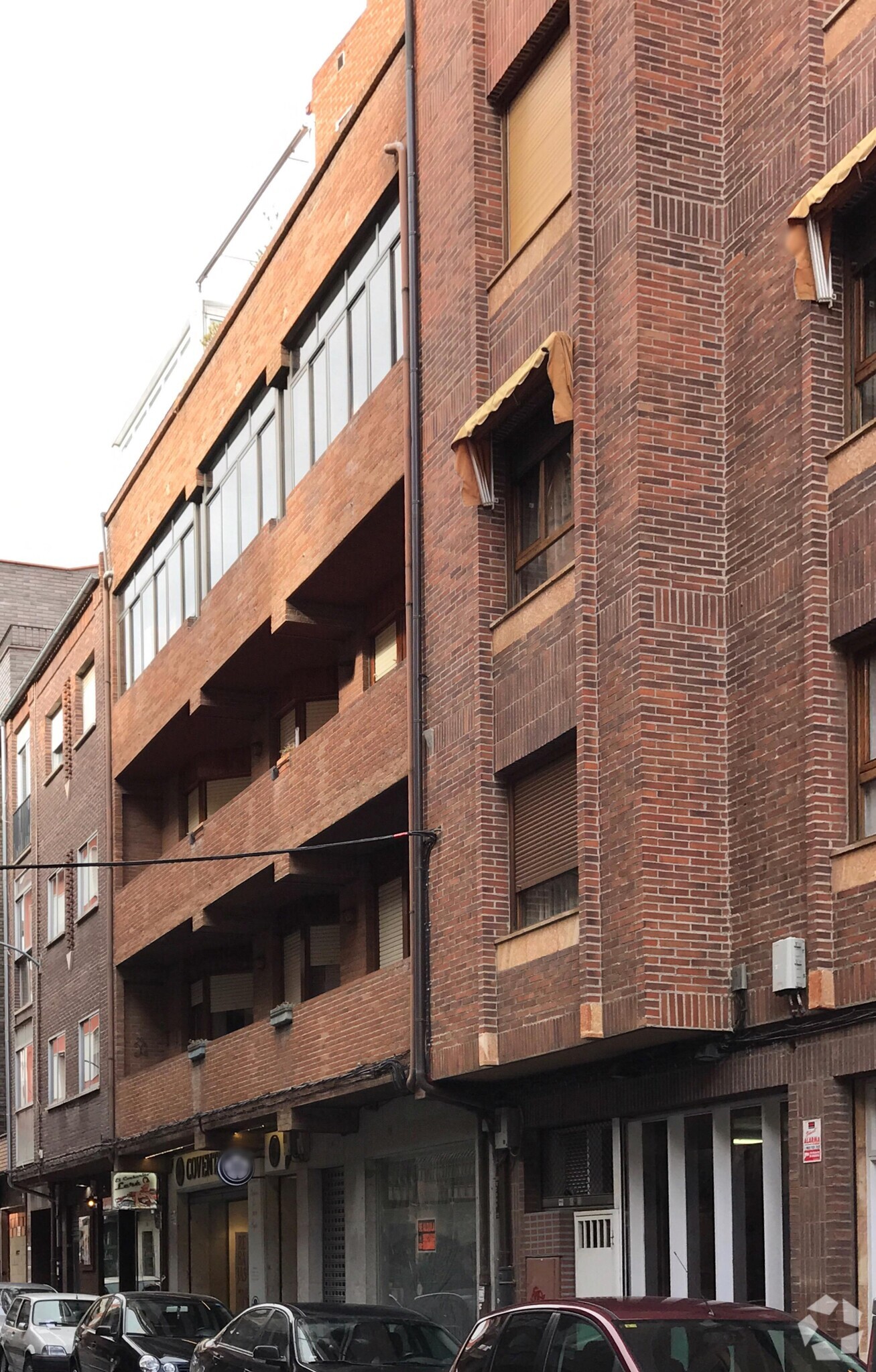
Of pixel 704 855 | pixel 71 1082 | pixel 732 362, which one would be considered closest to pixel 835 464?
pixel 732 362

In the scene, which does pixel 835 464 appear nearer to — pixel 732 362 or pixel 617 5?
pixel 732 362

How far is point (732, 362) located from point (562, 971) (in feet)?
16.8

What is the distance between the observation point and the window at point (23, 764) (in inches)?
1674

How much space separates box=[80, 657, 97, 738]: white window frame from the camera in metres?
35.4

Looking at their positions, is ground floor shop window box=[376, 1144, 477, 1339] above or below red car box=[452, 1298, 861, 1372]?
below

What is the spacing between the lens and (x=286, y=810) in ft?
78.0

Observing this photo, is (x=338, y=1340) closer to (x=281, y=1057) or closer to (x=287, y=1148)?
(x=281, y=1057)

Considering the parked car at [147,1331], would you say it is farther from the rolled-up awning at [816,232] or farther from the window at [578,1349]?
the rolled-up awning at [816,232]

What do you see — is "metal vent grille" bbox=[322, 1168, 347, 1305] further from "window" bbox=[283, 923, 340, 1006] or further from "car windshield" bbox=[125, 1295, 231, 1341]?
"car windshield" bbox=[125, 1295, 231, 1341]

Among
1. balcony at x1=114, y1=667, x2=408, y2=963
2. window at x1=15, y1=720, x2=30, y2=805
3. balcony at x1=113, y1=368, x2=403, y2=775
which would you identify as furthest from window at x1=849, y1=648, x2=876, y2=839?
window at x1=15, y1=720, x2=30, y2=805

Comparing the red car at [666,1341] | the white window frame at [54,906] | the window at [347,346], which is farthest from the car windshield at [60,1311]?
the red car at [666,1341]

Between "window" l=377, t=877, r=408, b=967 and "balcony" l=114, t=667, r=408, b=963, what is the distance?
4.00 feet

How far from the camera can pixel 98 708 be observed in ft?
113

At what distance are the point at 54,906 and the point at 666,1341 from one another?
30.1m
